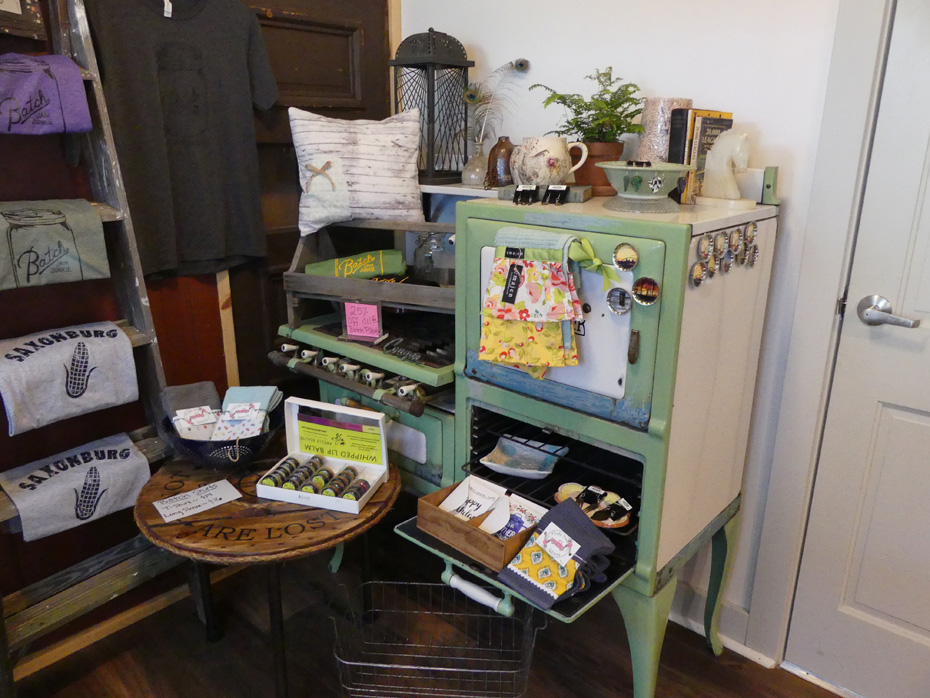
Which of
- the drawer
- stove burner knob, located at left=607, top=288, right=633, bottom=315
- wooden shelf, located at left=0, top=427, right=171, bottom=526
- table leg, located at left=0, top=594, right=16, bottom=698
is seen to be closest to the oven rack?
the drawer

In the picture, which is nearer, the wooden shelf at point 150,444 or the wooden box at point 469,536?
the wooden box at point 469,536

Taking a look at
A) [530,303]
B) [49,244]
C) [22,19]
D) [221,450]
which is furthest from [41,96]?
[530,303]

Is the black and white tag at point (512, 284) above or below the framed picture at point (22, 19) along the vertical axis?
below

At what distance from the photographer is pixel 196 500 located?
5.18 feet

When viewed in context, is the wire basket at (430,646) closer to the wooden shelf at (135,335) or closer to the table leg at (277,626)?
the table leg at (277,626)

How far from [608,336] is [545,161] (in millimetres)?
466

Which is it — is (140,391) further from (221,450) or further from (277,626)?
(277,626)

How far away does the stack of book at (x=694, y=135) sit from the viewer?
1.53m

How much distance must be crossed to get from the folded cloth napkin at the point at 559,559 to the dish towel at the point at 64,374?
1.02 metres

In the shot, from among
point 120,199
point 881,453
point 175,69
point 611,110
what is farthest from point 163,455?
point 881,453

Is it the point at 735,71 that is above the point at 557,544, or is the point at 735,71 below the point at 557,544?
above

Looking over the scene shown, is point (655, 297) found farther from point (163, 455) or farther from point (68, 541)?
point (68, 541)

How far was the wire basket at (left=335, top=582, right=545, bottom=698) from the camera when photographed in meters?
1.78

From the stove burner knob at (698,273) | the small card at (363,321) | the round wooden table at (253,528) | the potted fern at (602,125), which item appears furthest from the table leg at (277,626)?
the potted fern at (602,125)
